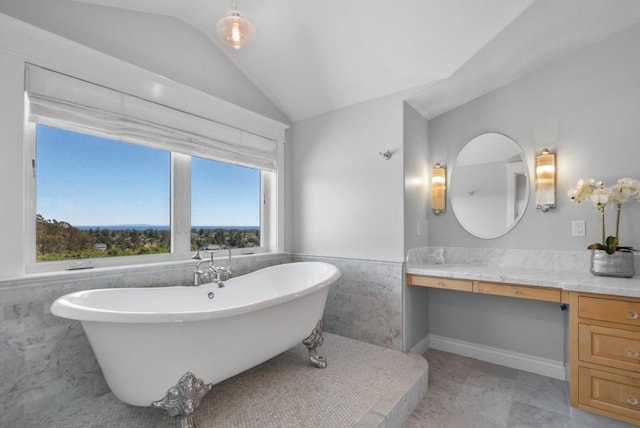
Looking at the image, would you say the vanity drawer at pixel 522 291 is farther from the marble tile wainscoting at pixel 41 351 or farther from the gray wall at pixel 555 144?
the marble tile wainscoting at pixel 41 351

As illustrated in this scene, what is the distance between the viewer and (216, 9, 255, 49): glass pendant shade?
5.63 ft

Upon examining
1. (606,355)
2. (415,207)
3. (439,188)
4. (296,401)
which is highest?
(439,188)

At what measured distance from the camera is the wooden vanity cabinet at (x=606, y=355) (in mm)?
1624

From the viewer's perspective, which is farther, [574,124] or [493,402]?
[574,124]

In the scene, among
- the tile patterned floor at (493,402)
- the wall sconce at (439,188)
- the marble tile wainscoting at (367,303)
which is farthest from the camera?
the wall sconce at (439,188)

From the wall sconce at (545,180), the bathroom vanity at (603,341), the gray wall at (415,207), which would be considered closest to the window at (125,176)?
the gray wall at (415,207)

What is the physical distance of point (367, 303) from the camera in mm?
2662

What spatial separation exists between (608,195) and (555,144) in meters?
0.58

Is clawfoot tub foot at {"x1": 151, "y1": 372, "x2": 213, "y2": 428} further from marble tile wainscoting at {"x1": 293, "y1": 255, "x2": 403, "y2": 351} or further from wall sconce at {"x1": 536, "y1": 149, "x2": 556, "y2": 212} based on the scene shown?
wall sconce at {"x1": 536, "y1": 149, "x2": 556, "y2": 212}

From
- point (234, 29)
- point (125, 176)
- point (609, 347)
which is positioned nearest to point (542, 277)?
point (609, 347)

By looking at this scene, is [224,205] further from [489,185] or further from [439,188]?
[489,185]

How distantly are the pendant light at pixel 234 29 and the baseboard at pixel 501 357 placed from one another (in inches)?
114

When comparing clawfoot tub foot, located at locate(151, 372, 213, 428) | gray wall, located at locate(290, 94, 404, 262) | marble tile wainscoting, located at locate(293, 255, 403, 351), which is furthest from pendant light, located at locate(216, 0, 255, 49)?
marble tile wainscoting, located at locate(293, 255, 403, 351)

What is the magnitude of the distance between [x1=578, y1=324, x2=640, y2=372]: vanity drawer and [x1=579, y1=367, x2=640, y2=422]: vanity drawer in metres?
0.07
